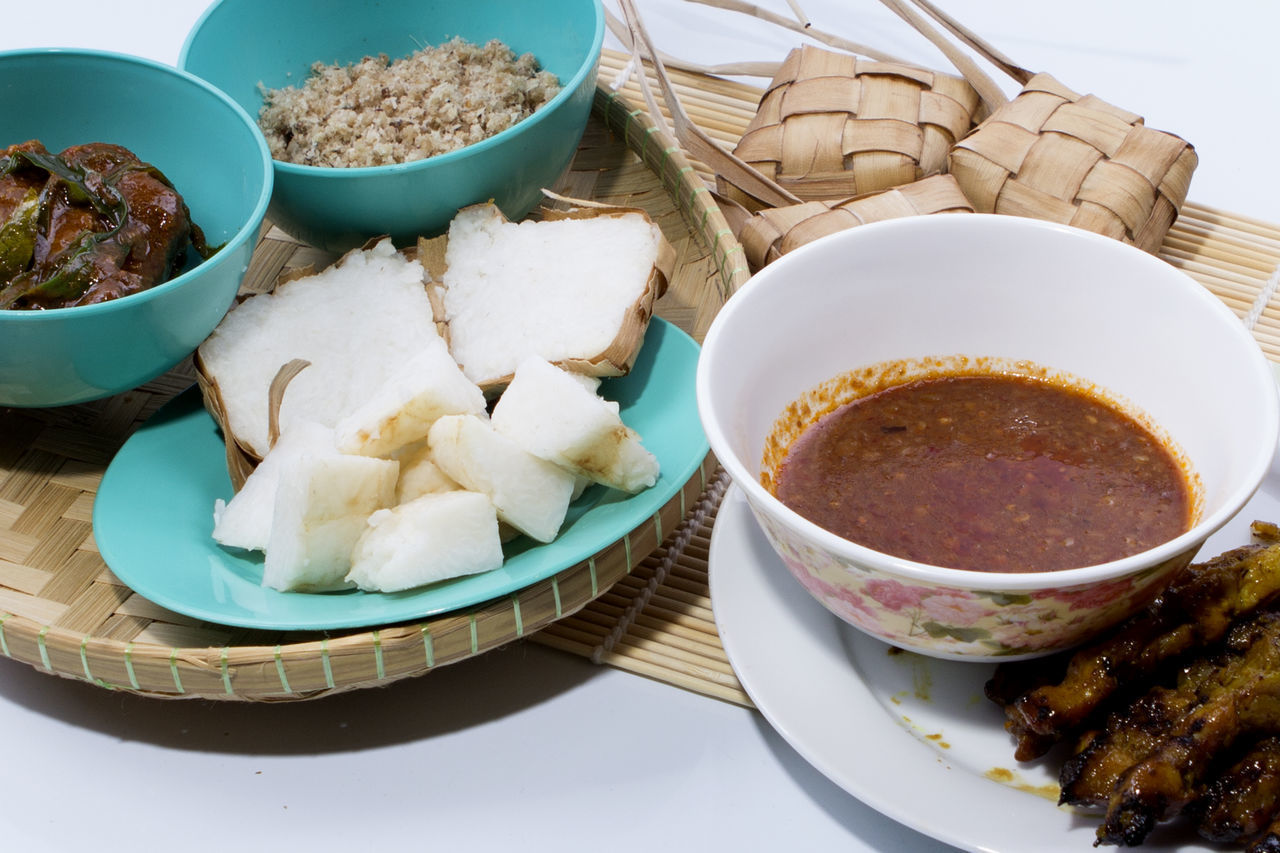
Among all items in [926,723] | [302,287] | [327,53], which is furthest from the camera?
[327,53]

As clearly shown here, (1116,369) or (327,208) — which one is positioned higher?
(1116,369)

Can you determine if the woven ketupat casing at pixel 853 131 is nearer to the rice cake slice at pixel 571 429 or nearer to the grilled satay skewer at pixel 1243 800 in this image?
the rice cake slice at pixel 571 429

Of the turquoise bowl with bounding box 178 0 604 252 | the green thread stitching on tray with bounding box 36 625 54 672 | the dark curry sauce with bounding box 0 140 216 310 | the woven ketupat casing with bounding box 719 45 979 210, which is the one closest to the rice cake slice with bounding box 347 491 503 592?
the green thread stitching on tray with bounding box 36 625 54 672

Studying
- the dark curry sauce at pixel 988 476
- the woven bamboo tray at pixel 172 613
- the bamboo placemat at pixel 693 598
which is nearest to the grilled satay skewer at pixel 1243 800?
the dark curry sauce at pixel 988 476

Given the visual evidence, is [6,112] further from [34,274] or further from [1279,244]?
[1279,244]

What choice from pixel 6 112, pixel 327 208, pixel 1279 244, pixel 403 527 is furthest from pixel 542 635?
pixel 1279 244

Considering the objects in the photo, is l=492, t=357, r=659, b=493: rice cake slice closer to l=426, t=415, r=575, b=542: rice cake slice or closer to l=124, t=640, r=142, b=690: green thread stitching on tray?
l=426, t=415, r=575, b=542: rice cake slice
